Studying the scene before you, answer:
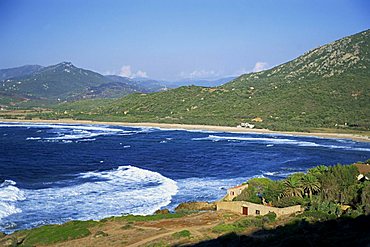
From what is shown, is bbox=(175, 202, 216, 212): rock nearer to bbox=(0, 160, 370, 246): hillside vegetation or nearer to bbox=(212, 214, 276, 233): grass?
bbox=(0, 160, 370, 246): hillside vegetation

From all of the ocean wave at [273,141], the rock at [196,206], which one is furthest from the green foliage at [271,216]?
the ocean wave at [273,141]

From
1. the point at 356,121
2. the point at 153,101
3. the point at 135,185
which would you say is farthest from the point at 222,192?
the point at 153,101

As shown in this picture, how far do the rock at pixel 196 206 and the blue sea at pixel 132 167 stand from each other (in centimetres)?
178

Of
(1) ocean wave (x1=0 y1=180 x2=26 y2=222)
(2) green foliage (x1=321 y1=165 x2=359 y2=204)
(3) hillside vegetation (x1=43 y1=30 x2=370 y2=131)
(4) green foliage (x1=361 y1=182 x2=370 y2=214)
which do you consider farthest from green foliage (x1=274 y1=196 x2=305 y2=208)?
(3) hillside vegetation (x1=43 y1=30 x2=370 y2=131)

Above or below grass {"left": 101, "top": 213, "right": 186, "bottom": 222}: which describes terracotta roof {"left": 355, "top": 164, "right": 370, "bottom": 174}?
above

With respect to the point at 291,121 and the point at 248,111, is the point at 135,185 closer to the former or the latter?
the point at 291,121

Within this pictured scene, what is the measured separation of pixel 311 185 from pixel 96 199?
65.7ft

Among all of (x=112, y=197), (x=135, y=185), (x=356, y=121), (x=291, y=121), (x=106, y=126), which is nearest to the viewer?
(x=112, y=197)

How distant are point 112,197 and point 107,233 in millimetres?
14218

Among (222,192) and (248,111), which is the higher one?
(248,111)

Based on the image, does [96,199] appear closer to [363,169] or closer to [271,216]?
[271,216]

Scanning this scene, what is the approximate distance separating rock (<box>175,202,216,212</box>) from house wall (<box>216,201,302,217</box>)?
1.74m

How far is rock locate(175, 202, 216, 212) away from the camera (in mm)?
40094

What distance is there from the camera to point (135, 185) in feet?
170
